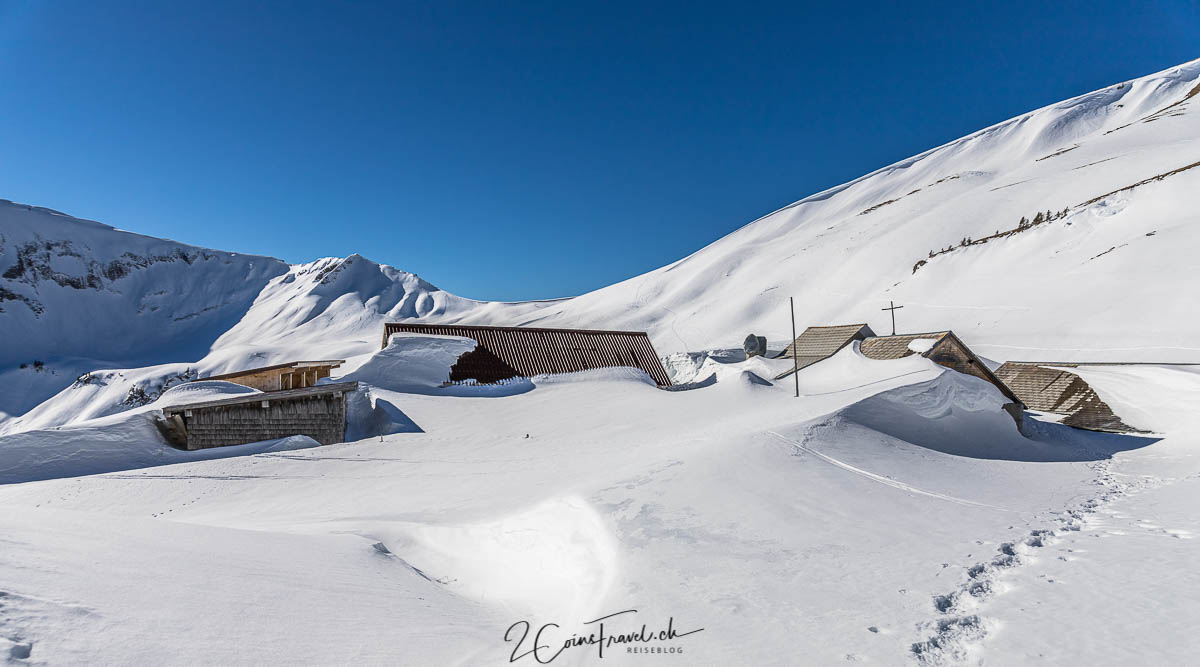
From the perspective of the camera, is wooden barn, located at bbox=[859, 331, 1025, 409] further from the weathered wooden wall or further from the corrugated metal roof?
the weathered wooden wall

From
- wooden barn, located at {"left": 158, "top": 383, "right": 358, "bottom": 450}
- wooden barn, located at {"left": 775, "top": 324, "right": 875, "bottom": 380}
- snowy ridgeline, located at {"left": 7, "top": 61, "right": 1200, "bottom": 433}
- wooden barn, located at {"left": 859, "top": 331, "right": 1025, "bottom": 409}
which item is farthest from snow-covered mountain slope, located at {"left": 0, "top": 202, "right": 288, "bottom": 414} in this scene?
wooden barn, located at {"left": 859, "top": 331, "right": 1025, "bottom": 409}

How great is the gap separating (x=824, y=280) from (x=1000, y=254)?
1450 cm

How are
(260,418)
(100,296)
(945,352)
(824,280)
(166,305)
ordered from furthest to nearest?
(166,305) → (100,296) → (824,280) → (945,352) → (260,418)

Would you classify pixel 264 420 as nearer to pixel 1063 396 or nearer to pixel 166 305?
pixel 1063 396

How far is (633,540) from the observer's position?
4961mm

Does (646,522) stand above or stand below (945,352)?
below

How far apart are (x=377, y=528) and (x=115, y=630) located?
3849 millimetres

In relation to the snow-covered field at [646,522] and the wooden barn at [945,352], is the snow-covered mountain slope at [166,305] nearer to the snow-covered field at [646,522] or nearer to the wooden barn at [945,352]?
the snow-covered field at [646,522]

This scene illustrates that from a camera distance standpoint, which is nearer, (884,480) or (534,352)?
(884,480)

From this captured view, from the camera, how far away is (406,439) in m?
11.7

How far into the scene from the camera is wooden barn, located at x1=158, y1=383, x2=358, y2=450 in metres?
12.0

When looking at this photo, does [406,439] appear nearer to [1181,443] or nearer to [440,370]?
[440,370]

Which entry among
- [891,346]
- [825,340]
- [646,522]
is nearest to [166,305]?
[825,340]

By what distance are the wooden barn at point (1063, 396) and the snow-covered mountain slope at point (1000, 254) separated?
6.16m
